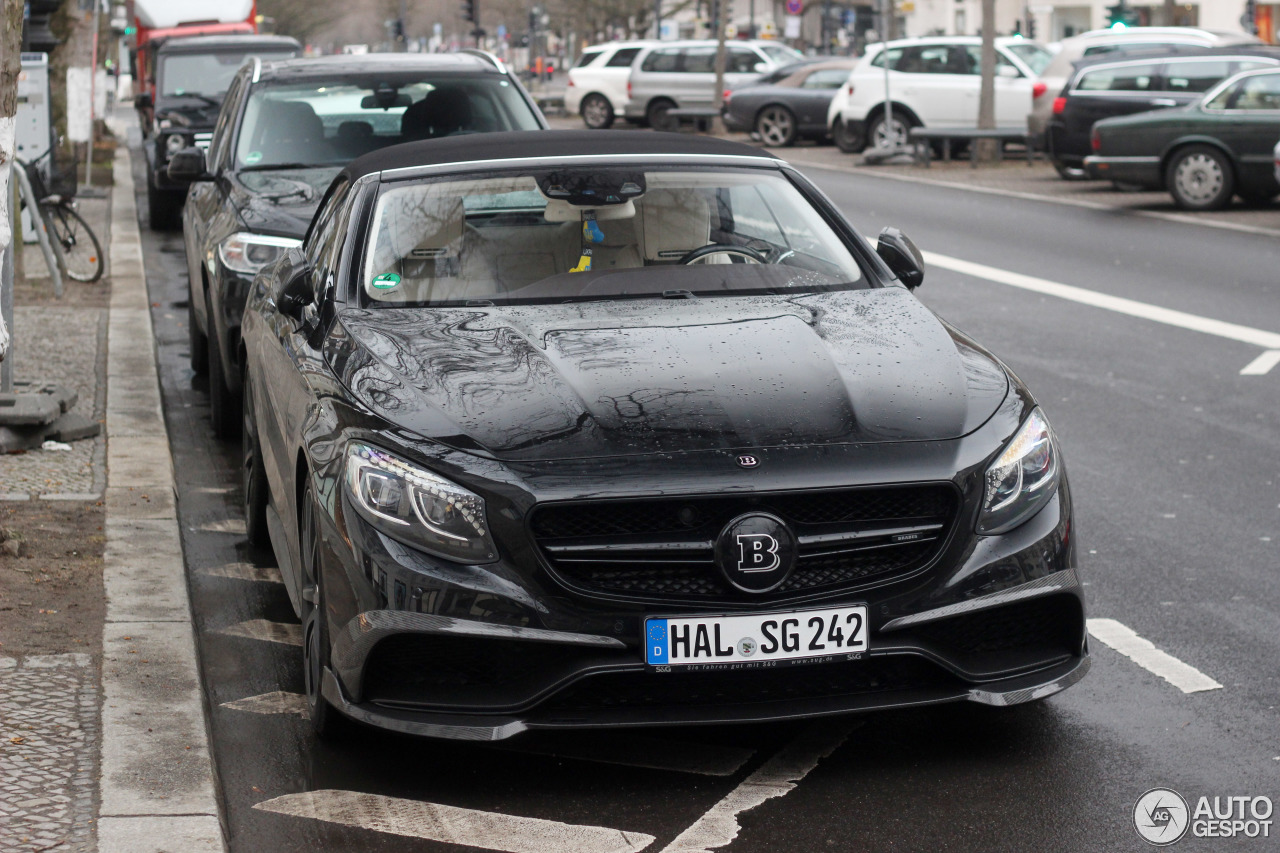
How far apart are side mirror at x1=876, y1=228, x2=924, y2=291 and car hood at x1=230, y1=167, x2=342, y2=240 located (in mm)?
3375

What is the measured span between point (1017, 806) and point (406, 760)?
1494 mm

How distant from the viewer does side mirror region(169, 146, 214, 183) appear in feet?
30.6

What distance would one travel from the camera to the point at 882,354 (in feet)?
15.3

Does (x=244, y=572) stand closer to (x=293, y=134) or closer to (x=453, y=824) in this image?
(x=453, y=824)

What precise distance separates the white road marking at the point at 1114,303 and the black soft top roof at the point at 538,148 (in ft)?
19.7

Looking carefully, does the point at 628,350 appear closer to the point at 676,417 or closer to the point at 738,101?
the point at 676,417

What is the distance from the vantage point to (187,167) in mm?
9391

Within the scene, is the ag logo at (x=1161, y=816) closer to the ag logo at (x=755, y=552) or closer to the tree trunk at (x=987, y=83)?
the ag logo at (x=755, y=552)

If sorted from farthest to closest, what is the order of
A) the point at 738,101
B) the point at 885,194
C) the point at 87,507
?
the point at 738,101
the point at 885,194
the point at 87,507

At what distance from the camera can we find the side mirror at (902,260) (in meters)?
5.77

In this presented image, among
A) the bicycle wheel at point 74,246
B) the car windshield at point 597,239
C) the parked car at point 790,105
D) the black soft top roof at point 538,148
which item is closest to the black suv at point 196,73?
the bicycle wheel at point 74,246

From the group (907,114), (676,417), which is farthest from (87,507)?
(907,114)

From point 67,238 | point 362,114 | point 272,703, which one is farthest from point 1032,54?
point 272,703

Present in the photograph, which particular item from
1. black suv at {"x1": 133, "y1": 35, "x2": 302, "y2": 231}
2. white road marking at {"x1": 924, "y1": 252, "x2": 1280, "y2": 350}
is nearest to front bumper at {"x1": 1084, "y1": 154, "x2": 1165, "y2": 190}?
white road marking at {"x1": 924, "y1": 252, "x2": 1280, "y2": 350}
